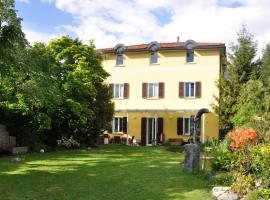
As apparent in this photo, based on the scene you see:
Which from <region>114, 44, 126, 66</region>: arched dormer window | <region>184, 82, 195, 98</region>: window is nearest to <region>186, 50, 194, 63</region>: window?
<region>184, 82, 195, 98</region>: window

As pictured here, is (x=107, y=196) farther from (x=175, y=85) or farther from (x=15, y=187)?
(x=175, y=85)

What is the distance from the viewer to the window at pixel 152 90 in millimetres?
38938

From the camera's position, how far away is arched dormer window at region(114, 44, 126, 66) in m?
40.1

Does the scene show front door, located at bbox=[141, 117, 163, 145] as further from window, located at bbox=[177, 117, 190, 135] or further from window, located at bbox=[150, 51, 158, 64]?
window, located at bbox=[150, 51, 158, 64]

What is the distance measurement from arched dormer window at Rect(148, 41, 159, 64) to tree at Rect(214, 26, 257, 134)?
7.12m

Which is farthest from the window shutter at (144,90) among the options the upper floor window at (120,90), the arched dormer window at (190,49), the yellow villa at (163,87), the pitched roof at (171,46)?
the arched dormer window at (190,49)

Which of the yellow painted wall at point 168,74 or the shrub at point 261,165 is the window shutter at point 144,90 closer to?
the yellow painted wall at point 168,74

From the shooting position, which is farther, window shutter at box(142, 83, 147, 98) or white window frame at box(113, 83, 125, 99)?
white window frame at box(113, 83, 125, 99)

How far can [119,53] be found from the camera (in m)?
40.4

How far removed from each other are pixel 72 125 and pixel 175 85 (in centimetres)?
1169

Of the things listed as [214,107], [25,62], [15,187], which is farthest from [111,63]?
[15,187]

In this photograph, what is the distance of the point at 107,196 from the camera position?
38.4ft

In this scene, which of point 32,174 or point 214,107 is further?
point 214,107

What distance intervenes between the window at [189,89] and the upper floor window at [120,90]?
5.35 meters
